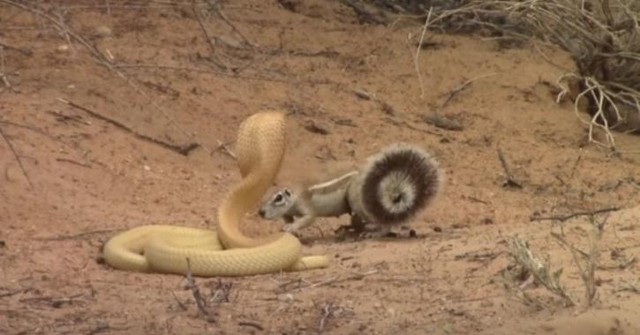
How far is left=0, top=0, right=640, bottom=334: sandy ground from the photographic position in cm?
583

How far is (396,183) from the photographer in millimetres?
7441

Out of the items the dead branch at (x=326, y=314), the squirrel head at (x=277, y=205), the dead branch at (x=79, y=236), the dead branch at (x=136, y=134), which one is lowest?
the dead branch at (x=136, y=134)

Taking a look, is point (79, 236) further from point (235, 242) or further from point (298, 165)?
point (298, 165)

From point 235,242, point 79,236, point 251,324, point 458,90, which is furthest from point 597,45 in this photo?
point 251,324

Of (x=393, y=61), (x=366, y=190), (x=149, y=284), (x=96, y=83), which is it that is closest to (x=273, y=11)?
(x=393, y=61)

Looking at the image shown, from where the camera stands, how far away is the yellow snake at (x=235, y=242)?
22.2 feet

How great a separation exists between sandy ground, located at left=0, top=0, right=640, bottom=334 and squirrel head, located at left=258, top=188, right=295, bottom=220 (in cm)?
14

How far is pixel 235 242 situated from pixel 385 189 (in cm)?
84

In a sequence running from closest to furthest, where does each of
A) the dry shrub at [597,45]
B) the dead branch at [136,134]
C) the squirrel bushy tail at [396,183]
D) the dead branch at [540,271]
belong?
the dead branch at [540,271], the squirrel bushy tail at [396,183], the dead branch at [136,134], the dry shrub at [597,45]

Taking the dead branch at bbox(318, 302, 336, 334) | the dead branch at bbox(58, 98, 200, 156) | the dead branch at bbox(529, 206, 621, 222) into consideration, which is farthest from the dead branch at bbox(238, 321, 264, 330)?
the dead branch at bbox(58, 98, 200, 156)

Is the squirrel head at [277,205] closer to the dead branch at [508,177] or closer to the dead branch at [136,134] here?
the dead branch at [136,134]

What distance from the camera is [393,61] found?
11898 mm

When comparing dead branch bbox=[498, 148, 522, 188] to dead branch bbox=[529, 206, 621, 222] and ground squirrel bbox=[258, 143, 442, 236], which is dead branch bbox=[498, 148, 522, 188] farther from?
ground squirrel bbox=[258, 143, 442, 236]

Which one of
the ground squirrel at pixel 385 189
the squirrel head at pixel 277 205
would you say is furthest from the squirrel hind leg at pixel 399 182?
the squirrel head at pixel 277 205
